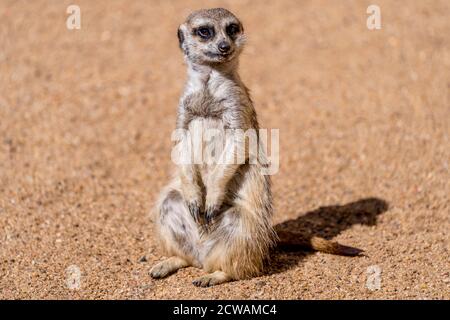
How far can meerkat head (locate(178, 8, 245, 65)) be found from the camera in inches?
160

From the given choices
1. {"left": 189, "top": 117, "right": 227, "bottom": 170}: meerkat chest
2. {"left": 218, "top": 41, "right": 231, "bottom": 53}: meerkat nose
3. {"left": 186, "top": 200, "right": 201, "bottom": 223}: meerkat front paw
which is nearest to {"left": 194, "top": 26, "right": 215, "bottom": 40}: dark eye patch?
{"left": 218, "top": 41, "right": 231, "bottom": 53}: meerkat nose

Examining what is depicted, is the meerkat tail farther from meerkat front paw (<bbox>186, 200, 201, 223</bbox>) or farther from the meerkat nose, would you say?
the meerkat nose

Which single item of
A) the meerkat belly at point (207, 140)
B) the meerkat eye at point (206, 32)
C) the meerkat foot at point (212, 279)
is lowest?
the meerkat foot at point (212, 279)

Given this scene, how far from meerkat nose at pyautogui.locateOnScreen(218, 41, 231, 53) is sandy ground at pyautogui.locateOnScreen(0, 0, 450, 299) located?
1.37 m

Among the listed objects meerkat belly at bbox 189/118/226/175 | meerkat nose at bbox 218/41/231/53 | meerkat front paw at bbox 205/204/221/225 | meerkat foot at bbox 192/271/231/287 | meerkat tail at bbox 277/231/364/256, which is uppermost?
meerkat nose at bbox 218/41/231/53

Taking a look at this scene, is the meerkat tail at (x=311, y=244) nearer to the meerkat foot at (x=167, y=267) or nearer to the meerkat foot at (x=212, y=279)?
the meerkat foot at (x=212, y=279)

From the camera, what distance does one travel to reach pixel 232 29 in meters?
4.16

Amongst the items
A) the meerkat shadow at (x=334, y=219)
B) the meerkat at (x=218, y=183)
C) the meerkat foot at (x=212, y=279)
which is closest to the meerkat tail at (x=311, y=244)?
the meerkat shadow at (x=334, y=219)

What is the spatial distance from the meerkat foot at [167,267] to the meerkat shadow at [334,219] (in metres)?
0.66

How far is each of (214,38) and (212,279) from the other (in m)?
1.41

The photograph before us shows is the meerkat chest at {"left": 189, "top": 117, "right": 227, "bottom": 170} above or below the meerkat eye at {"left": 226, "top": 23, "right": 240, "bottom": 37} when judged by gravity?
below

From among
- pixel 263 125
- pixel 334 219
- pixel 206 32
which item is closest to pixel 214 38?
pixel 206 32

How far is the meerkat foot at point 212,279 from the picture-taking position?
13.4 ft

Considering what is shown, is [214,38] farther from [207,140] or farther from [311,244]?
[311,244]
